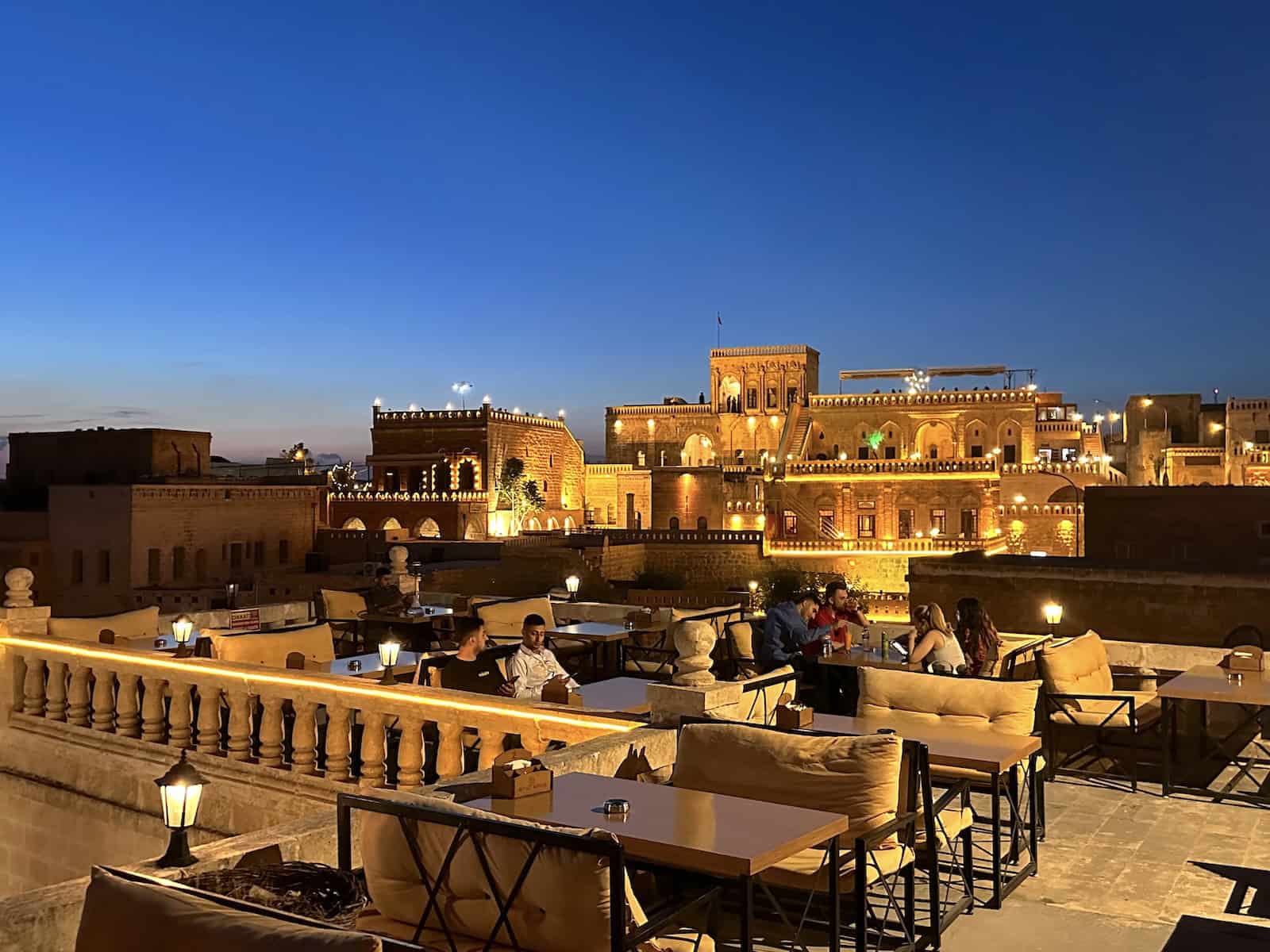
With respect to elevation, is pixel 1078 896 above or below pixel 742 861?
below

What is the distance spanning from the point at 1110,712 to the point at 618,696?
148 inches

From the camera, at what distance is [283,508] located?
38812 millimetres

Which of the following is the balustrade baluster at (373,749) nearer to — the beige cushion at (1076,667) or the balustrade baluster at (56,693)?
the balustrade baluster at (56,693)

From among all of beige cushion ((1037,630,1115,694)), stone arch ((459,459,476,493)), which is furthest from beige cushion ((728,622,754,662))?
→ stone arch ((459,459,476,493))

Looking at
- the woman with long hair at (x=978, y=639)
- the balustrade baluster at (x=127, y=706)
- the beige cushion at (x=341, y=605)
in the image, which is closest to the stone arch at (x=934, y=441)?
the beige cushion at (x=341, y=605)

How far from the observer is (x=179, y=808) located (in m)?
4.12

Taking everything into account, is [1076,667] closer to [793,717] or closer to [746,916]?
[793,717]

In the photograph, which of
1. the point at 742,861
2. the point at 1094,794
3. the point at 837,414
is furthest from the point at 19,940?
the point at 837,414

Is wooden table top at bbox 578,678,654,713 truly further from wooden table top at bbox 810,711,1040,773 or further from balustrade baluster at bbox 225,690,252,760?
balustrade baluster at bbox 225,690,252,760

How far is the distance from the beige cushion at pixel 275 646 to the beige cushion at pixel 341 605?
2972 mm

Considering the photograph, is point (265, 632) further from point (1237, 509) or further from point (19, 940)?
point (1237, 509)

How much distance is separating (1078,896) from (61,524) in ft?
116

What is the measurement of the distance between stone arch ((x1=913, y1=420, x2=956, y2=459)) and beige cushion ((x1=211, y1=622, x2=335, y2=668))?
158 ft

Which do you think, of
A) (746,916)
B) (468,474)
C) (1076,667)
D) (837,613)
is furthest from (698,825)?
(468,474)
